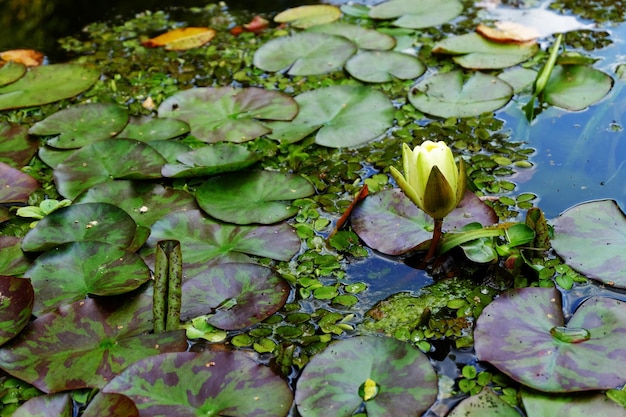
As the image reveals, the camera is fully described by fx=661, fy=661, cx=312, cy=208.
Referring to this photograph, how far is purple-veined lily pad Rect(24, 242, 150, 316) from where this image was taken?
155 cm

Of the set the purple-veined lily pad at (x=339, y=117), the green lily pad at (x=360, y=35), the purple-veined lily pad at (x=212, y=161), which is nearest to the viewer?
the purple-veined lily pad at (x=212, y=161)

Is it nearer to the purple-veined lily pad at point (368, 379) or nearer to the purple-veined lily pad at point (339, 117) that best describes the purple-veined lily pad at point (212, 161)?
the purple-veined lily pad at point (339, 117)

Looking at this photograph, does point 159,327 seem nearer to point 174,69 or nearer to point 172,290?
point 172,290

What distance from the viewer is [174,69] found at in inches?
105

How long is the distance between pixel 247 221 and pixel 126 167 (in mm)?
475

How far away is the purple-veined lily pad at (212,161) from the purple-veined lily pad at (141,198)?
0.21 ft

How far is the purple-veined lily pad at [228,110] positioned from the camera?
2.20 metres

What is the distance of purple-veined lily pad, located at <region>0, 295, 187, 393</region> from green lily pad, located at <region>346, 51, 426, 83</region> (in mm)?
Result: 1331

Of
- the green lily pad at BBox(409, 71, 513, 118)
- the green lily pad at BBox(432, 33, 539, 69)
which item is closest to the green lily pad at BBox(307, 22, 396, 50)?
the green lily pad at BBox(432, 33, 539, 69)

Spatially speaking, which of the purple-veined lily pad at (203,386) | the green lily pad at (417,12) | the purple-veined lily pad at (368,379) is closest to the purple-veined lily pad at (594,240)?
the purple-veined lily pad at (368,379)

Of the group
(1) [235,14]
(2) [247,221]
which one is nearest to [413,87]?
(2) [247,221]

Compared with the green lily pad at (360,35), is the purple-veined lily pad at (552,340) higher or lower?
higher

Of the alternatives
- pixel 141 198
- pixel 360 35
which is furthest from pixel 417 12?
pixel 141 198

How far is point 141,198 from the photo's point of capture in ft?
6.28
